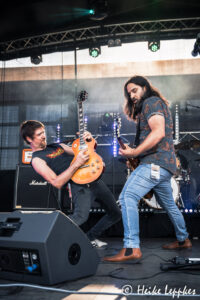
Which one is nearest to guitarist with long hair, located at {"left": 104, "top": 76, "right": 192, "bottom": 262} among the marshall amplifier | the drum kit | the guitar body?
the guitar body

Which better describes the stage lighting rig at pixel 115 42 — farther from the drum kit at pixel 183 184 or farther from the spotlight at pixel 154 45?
the drum kit at pixel 183 184

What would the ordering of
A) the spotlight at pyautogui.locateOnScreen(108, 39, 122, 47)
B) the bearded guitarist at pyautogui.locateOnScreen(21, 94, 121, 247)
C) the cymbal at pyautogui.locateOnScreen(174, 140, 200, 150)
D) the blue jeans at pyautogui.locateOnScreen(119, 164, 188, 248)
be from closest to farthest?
1. the blue jeans at pyautogui.locateOnScreen(119, 164, 188, 248)
2. the bearded guitarist at pyautogui.locateOnScreen(21, 94, 121, 247)
3. the cymbal at pyautogui.locateOnScreen(174, 140, 200, 150)
4. the spotlight at pyautogui.locateOnScreen(108, 39, 122, 47)

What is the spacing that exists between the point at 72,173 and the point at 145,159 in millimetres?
740

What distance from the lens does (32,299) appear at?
5.24ft

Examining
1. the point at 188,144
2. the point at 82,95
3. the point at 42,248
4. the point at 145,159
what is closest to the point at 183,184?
the point at 188,144

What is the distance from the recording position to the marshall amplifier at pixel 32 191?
4605 mm

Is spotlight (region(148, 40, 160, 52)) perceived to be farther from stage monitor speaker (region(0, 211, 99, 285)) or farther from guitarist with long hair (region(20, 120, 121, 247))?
stage monitor speaker (region(0, 211, 99, 285))

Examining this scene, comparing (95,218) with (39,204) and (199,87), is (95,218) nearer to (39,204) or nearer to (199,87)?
(39,204)

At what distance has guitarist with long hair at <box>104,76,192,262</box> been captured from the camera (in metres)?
2.58

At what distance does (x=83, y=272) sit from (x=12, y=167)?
6.67 m

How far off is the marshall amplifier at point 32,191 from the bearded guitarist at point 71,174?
127cm

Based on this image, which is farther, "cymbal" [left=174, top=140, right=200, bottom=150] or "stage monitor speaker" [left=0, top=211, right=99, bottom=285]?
"cymbal" [left=174, top=140, right=200, bottom=150]

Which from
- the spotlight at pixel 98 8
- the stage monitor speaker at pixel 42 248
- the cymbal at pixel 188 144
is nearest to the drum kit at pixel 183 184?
the cymbal at pixel 188 144

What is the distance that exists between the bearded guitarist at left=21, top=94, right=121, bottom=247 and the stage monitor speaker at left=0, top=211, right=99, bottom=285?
1.00m
